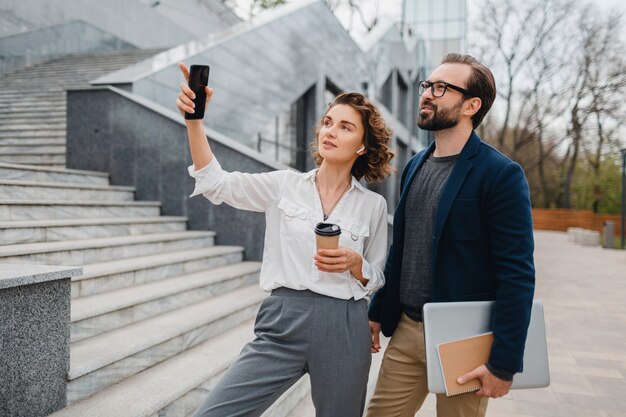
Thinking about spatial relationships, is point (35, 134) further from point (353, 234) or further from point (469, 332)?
point (469, 332)

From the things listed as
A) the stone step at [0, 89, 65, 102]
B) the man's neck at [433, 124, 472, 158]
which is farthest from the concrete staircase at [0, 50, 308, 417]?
the stone step at [0, 89, 65, 102]

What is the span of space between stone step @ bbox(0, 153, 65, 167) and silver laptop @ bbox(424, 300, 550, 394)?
6901mm

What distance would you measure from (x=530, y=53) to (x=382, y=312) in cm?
3467

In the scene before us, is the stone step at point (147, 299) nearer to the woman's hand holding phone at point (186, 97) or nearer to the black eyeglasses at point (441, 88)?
the woman's hand holding phone at point (186, 97)

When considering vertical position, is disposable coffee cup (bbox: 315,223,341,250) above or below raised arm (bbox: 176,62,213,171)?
below

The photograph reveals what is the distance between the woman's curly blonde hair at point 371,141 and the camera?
2.26m

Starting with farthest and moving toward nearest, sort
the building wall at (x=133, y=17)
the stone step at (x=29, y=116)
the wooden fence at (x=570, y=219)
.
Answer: the wooden fence at (x=570, y=219) → the building wall at (x=133, y=17) → the stone step at (x=29, y=116)

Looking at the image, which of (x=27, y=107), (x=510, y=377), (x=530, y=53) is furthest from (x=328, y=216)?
(x=530, y=53)

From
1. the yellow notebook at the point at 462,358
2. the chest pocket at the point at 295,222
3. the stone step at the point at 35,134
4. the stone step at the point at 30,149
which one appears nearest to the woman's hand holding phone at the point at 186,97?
the chest pocket at the point at 295,222

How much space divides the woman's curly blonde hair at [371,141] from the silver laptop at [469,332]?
2.45 feet

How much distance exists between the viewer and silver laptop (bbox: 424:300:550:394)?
1.91 metres

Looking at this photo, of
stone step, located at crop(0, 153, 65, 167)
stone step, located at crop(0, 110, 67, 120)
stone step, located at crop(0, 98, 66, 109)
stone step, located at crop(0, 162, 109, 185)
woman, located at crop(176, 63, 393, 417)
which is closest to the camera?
woman, located at crop(176, 63, 393, 417)

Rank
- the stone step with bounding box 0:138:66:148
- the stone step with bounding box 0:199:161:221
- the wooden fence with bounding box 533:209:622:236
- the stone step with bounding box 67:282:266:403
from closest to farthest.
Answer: the stone step with bounding box 67:282:266:403
the stone step with bounding box 0:199:161:221
the stone step with bounding box 0:138:66:148
the wooden fence with bounding box 533:209:622:236

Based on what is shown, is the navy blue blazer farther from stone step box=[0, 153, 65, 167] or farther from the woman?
stone step box=[0, 153, 65, 167]
